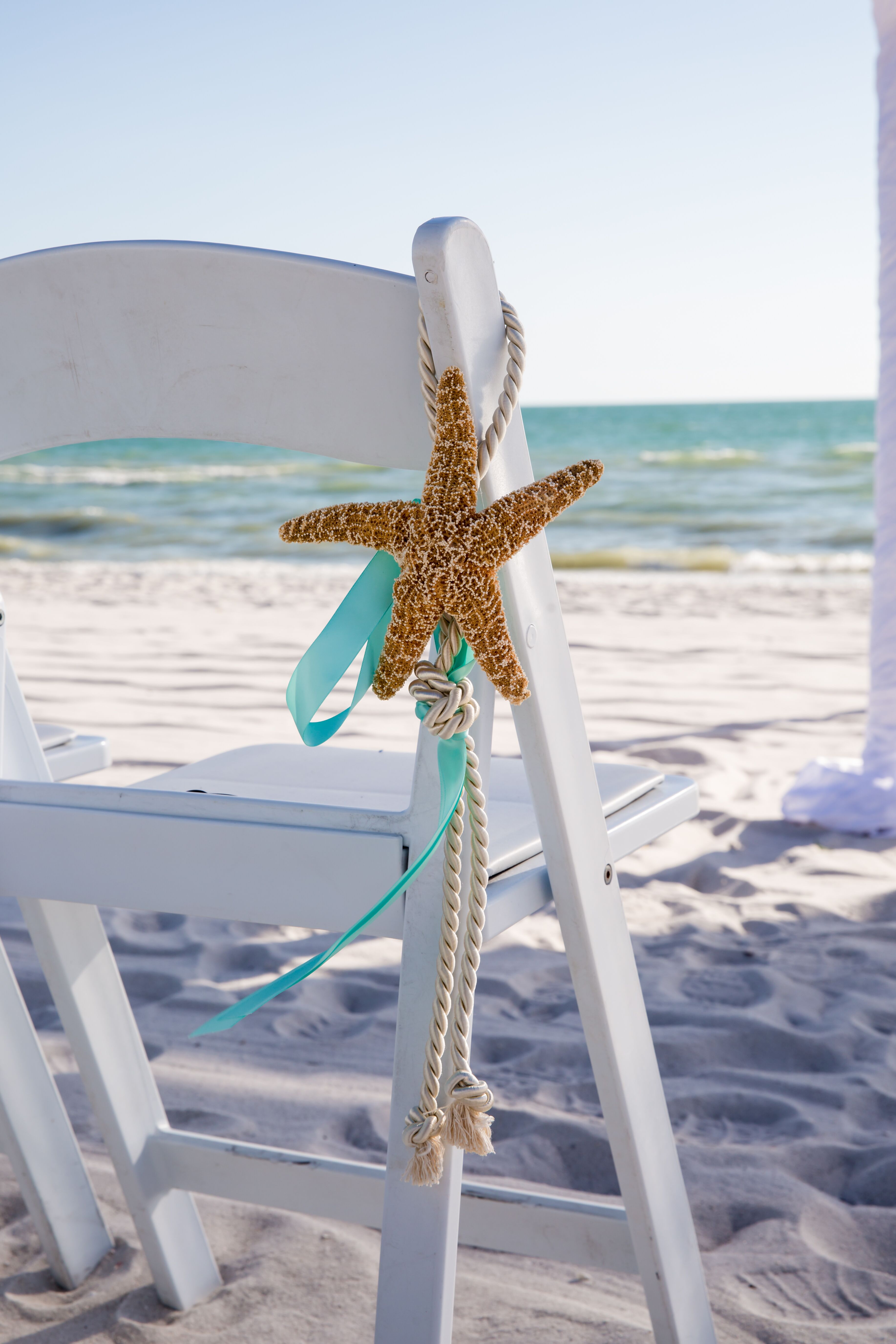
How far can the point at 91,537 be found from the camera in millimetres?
10859

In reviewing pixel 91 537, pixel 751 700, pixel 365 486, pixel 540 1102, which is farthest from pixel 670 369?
pixel 540 1102

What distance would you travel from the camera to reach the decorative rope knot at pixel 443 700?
626 mm

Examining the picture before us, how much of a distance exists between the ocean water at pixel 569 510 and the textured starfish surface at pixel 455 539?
481 centimetres

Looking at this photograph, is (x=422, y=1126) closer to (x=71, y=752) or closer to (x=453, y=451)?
(x=453, y=451)

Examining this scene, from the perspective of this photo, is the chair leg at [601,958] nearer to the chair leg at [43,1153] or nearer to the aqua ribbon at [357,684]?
the aqua ribbon at [357,684]

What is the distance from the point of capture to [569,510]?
9133 millimetres

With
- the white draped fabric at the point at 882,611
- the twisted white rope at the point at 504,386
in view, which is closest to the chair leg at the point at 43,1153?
the twisted white rope at the point at 504,386

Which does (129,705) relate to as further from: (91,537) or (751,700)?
(91,537)

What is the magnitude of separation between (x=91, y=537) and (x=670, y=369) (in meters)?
29.2

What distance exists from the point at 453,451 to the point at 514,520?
53 millimetres

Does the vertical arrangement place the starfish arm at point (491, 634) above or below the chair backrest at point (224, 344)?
below

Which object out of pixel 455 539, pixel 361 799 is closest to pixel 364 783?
pixel 361 799

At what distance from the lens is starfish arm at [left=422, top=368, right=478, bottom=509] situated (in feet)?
1.83

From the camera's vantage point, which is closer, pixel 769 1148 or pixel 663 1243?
pixel 663 1243
